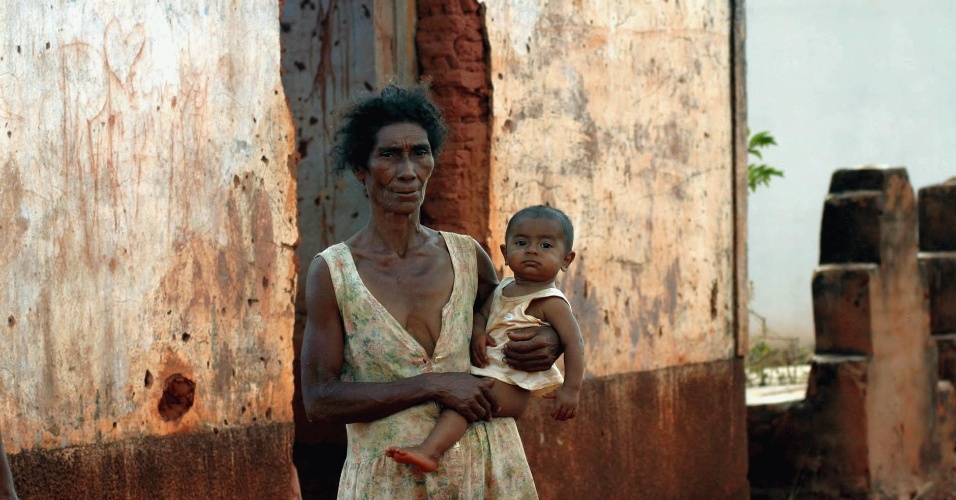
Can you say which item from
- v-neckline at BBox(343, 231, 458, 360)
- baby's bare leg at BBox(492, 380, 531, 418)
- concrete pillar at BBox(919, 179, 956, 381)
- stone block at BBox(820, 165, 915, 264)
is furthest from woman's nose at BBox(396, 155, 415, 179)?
concrete pillar at BBox(919, 179, 956, 381)

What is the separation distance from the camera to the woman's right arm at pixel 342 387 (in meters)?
3.49

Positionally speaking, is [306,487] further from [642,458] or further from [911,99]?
[911,99]

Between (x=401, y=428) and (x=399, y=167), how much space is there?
64cm

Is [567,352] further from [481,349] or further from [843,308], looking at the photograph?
[843,308]

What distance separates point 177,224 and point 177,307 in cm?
28

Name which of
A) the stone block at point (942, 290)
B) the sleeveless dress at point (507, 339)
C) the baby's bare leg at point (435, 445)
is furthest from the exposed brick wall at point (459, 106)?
the stone block at point (942, 290)

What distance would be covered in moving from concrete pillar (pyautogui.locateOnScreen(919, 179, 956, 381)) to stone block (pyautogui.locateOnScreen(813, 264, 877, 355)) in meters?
0.74

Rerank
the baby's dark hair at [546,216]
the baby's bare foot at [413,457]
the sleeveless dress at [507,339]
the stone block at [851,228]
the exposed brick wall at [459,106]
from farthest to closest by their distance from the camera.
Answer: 1. the stone block at [851,228]
2. the exposed brick wall at [459,106]
3. the baby's dark hair at [546,216]
4. the sleeveless dress at [507,339]
5. the baby's bare foot at [413,457]

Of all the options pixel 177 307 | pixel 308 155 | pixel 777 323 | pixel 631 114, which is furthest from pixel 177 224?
pixel 777 323

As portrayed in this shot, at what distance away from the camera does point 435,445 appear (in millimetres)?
3461

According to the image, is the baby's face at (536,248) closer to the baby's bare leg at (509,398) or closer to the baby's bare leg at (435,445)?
the baby's bare leg at (509,398)

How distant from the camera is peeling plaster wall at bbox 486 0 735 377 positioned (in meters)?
6.26

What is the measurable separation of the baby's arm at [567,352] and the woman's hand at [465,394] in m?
0.19

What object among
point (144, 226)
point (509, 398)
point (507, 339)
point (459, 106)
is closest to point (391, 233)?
point (507, 339)
